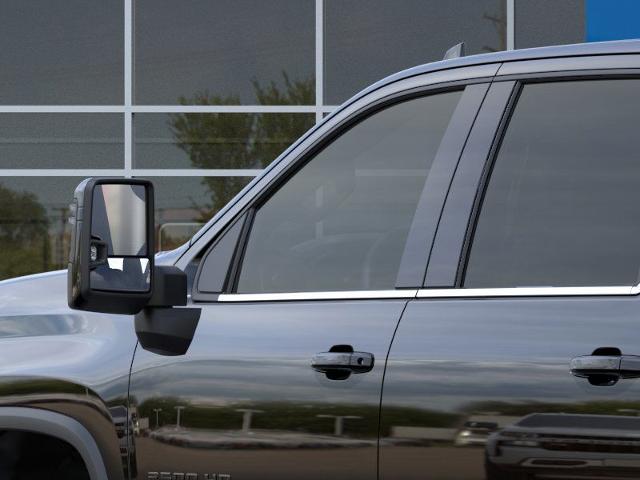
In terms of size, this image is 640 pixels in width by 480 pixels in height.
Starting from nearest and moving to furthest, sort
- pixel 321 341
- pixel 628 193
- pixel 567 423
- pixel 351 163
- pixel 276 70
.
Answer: pixel 567 423 < pixel 628 193 < pixel 321 341 < pixel 351 163 < pixel 276 70

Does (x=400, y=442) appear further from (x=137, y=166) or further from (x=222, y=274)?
(x=137, y=166)

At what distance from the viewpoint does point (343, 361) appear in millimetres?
2711

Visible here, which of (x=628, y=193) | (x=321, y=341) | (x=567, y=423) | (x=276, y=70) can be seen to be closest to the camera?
(x=567, y=423)

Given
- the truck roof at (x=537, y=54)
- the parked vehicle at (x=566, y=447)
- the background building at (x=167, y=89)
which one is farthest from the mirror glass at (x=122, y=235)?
the background building at (x=167, y=89)

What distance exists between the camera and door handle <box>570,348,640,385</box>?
2.37 metres

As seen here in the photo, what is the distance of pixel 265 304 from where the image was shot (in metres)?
2.93

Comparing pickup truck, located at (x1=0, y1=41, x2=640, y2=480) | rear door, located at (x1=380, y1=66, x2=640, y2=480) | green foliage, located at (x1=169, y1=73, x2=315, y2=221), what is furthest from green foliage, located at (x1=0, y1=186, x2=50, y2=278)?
rear door, located at (x1=380, y1=66, x2=640, y2=480)

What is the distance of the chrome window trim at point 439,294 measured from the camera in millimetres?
2512

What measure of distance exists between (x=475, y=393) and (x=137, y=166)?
33.1 ft

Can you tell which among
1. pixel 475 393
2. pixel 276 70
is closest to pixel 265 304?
pixel 475 393

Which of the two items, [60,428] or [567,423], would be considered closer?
[567,423]

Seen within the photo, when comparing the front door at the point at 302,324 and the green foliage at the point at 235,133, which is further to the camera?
the green foliage at the point at 235,133

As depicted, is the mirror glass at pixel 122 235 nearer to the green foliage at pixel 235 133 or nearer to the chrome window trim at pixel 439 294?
the chrome window trim at pixel 439 294

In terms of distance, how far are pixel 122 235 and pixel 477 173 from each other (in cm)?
78
